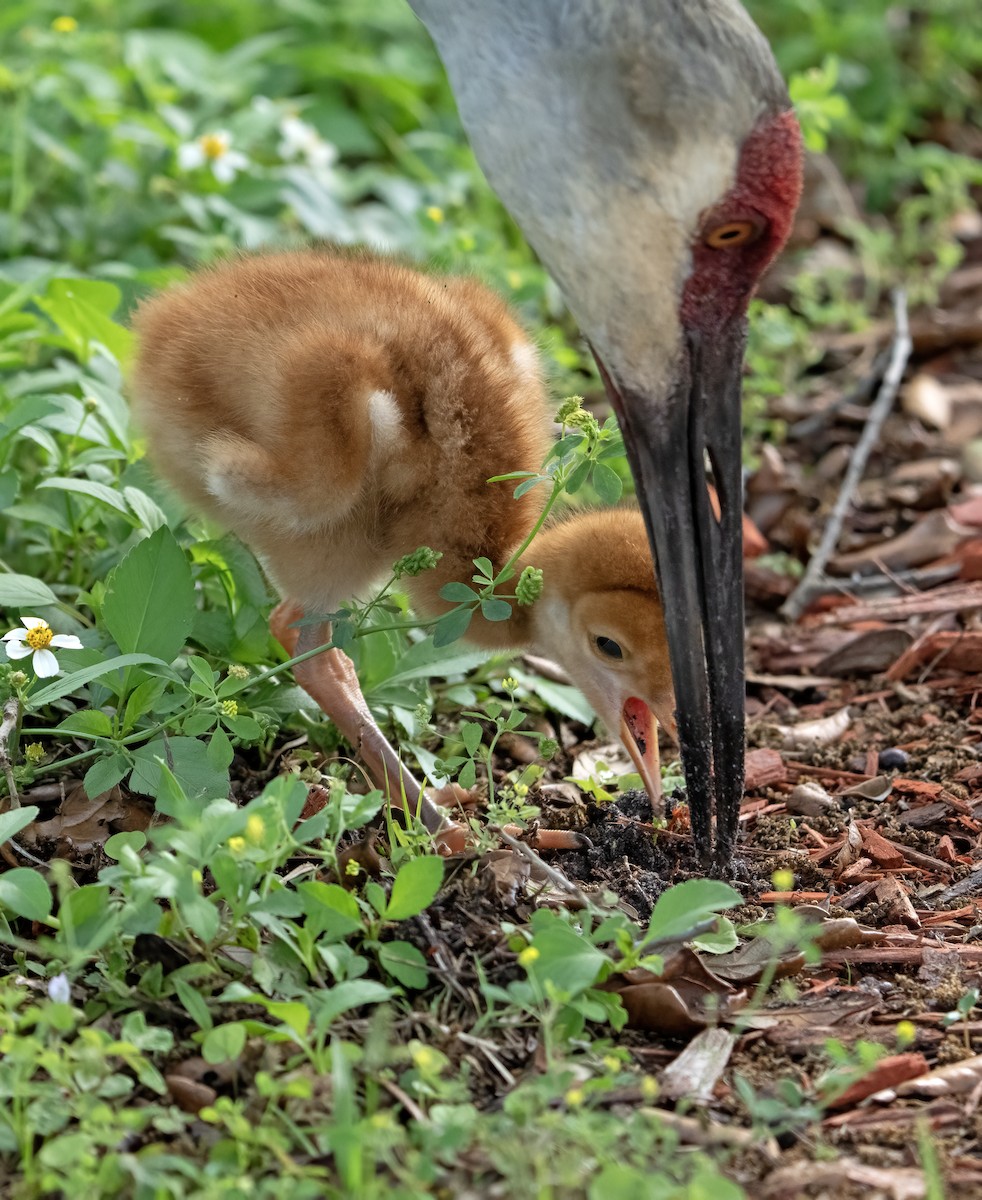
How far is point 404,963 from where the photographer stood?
281 centimetres

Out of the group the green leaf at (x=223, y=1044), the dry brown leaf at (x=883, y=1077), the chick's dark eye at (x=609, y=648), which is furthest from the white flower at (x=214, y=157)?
the dry brown leaf at (x=883, y=1077)

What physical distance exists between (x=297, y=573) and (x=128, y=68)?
3.77 meters

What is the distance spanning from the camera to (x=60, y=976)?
2.66 metres

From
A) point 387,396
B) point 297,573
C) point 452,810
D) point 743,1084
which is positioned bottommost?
point 452,810

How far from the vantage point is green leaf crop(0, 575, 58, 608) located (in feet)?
11.5

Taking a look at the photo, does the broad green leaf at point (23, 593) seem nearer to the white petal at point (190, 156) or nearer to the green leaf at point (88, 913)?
the green leaf at point (88, 913)

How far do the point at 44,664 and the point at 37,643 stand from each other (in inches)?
2.7

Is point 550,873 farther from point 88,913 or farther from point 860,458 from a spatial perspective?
point 860,458

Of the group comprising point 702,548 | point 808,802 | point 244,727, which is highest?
point 702,548

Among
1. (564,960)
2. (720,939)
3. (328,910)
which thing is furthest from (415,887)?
(720,939)

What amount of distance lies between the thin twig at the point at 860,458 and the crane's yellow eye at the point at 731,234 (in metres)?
1.88

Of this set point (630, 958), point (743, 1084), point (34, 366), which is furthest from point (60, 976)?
point (34, 366)

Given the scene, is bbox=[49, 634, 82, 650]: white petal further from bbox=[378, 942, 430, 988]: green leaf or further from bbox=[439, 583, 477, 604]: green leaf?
bbox=[378, 942, 430, 988]: green leaf

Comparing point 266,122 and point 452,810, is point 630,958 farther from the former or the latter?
point 266,122
